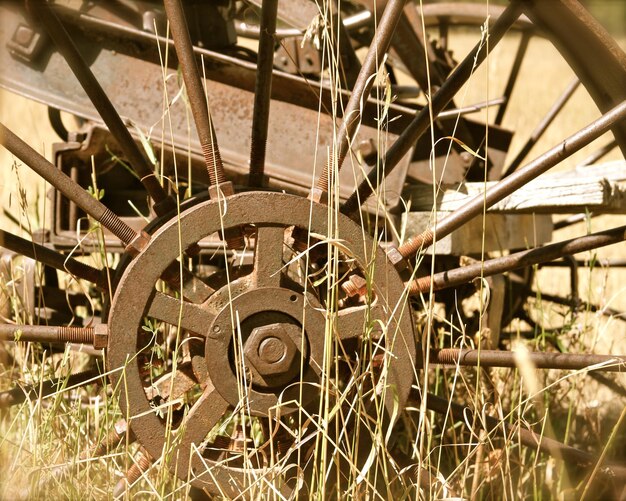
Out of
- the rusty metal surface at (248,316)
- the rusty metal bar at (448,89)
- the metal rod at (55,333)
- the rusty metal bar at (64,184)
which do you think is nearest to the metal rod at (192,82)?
the rusty metal surface at (248,316)

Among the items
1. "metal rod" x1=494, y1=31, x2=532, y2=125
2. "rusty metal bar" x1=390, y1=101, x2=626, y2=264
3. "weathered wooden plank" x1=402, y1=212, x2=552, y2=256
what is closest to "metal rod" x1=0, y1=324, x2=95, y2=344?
"rusty metal bar" x1=390, y1=101, x2=626, y2=264

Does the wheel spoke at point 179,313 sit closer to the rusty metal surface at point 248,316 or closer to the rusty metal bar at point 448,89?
the rusty metal surface at point 248,316

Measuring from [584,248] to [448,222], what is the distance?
0.38m

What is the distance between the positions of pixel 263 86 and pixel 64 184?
58 cm

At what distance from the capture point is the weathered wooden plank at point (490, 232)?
293 cm

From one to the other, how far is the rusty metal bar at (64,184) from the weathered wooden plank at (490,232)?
937 mm

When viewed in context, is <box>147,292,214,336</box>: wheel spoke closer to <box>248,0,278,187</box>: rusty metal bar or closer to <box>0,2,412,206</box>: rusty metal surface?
<box>248,0,278,187</box>: rusty metal bar

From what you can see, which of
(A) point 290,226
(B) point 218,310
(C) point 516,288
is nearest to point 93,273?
(B) point 218,310

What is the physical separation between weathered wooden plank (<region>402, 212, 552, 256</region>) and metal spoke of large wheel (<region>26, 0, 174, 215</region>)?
82 centimetres

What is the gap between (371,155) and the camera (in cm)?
288

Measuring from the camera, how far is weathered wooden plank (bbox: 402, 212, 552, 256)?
9.62 feet

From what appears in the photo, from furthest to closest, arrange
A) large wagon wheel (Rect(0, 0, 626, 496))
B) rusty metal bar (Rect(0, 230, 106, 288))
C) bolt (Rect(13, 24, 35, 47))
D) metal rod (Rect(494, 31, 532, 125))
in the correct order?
metal rod (Rect(494, 31, 532, 125)) < bolt (Rect(13, 24, 35, 47)) < rusty metal bar (Rect(0, 230, 106, 288)) < large wagon wheel (Rect(0, 0, 626, 496))

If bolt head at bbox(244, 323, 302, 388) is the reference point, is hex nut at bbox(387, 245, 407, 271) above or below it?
above

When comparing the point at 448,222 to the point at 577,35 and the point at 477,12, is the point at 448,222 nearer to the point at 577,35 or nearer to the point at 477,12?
the point at 577,35
